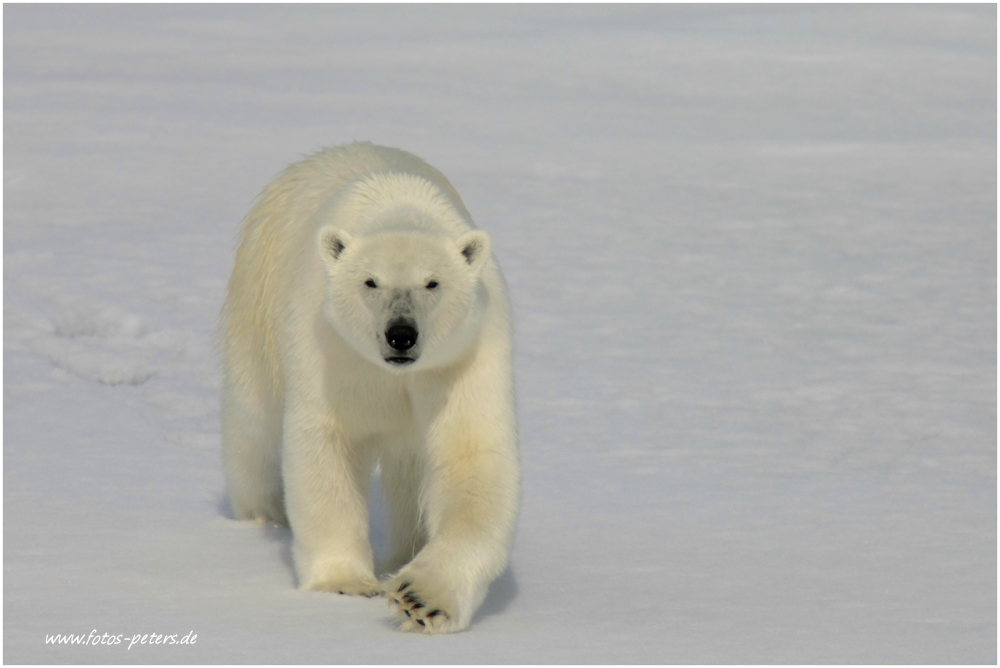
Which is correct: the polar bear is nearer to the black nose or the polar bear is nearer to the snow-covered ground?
the black nose

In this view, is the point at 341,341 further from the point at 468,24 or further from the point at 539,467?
the point at 468,24

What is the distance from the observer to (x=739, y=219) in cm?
830

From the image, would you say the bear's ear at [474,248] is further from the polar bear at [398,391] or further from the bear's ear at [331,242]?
the bear's ear at [331,242]

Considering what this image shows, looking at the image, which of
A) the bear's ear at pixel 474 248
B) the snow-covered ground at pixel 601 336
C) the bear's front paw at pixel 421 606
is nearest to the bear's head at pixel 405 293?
the bear's ear at pixel 474 248

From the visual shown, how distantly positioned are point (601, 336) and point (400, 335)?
11.2 feet

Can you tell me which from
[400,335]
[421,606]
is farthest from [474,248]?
[421,606]

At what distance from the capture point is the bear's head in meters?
3.17

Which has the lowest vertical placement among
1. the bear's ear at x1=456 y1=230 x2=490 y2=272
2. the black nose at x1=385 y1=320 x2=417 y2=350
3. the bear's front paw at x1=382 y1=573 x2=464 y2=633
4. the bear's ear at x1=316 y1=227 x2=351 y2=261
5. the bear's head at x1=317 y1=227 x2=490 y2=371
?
the bear's front paw at x1=382 y1=573 x2=464 y2=633

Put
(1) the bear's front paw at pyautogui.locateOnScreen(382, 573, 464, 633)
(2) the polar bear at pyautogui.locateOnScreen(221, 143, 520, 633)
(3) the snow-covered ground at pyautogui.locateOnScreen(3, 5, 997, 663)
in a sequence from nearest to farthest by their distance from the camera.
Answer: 1. (1) the bear's front paw at pyautogui.locateOnScreen(382, 573, 464, 633)
2. (2) the polar bear at pyautogui.locateOnScreen(221, 143, 520, 633)
3. (3) the snow-covered ground at pyautogui.locateOnScreen(3, 5, 997, 663)

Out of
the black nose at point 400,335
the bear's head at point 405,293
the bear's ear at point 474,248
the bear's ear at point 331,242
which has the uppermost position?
the bear's ear at point 474,248

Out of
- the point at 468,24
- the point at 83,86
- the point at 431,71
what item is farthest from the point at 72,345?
the point at 468,24

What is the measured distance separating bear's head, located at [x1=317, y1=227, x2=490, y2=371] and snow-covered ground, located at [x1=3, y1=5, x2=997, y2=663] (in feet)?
2.21

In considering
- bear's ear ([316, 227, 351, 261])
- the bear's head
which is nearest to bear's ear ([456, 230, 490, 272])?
the bear's head

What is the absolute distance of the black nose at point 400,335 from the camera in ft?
10.2
